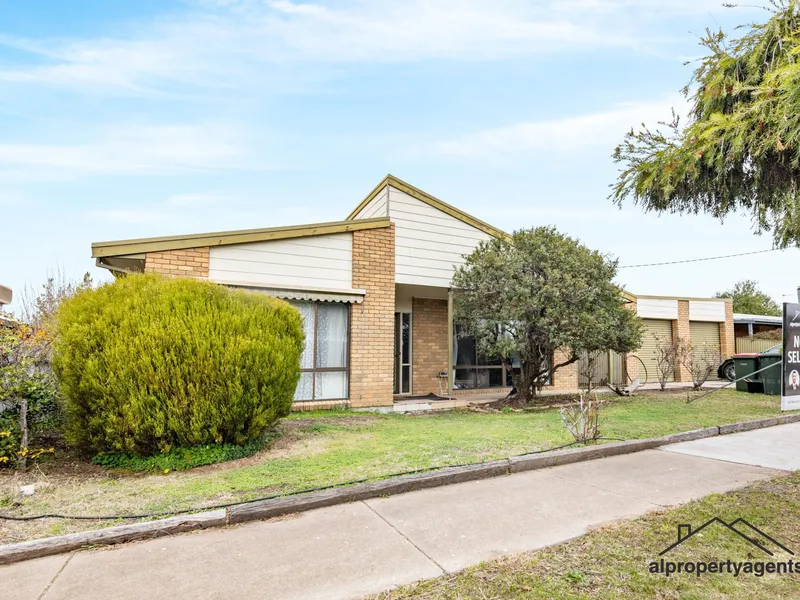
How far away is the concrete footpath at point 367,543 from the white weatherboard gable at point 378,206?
24.4 feet

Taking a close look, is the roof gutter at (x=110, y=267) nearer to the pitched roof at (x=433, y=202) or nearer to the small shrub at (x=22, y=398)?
the small shrub at (x=22, y=398)

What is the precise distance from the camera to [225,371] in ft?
17.1

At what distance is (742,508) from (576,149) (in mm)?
9451

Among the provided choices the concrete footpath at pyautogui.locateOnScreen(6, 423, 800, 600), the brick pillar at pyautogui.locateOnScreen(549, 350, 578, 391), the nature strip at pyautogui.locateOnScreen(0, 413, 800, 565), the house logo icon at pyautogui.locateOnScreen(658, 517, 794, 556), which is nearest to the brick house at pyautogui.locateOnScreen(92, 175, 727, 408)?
the brick pillar at pyautogui.locateOnScreen(549, 350, 578, 391)

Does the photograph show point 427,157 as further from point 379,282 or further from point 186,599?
point 186,599

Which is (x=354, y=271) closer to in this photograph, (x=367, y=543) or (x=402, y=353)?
(x=402, y=353)

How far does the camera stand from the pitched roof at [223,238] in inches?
299

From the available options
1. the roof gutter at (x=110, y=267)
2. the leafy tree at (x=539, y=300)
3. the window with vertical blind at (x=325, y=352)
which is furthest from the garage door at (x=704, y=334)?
the roof gutter at (x=110, y=267)

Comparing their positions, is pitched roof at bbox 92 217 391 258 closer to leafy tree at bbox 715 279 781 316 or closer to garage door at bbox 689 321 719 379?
garage door at bbox 689 321 719 379

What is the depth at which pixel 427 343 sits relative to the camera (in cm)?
1255

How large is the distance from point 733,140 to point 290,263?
7334 millimetres

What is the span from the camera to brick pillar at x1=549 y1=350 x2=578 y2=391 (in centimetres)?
1313

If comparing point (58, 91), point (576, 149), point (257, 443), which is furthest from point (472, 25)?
point (58, 91)

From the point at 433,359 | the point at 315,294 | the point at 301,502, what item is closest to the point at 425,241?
the point at 315,294
